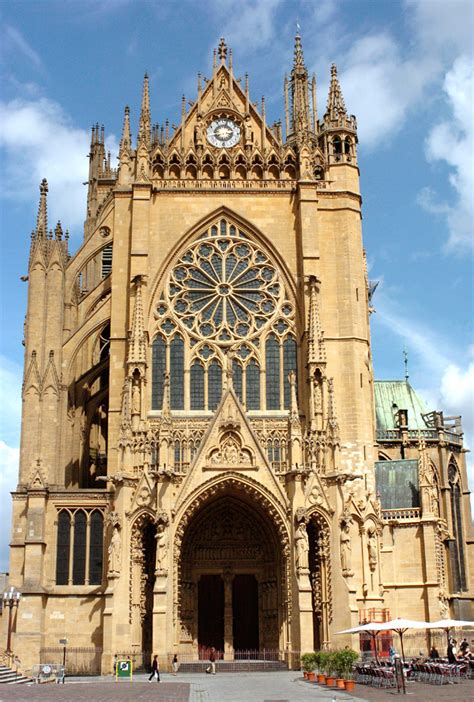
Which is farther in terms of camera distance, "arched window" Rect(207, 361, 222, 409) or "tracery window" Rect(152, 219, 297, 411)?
"tracery window" Rect(152, 219, 297, 411)

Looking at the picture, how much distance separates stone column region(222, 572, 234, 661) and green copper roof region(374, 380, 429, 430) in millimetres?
19560

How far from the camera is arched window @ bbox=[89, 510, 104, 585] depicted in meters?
37.9

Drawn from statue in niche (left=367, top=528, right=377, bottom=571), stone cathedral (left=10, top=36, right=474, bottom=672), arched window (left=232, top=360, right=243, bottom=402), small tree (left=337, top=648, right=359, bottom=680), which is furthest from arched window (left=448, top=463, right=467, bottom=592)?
small tree (left=337, top=648, right=359, bottom=680)

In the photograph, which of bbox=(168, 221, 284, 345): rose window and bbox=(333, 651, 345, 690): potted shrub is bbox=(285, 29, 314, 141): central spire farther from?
bbox=(333, 651, 345, 690): potted shrub

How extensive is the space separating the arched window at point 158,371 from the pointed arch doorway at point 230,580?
5406mm

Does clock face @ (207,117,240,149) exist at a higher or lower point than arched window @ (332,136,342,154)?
higher

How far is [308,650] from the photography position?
111ft

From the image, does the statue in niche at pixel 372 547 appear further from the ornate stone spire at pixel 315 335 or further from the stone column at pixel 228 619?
the ornate stone spire at pixel 315 335

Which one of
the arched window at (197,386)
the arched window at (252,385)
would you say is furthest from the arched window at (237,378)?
the arched window at (197,386)

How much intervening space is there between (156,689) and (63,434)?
15677 millimetres

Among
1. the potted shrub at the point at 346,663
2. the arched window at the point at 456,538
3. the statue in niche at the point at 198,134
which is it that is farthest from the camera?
the arched window at the point at 456,538

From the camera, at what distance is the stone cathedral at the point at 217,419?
36.0m

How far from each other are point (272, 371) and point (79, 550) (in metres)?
11.5

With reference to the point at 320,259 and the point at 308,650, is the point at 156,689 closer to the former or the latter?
the point at 308,650
